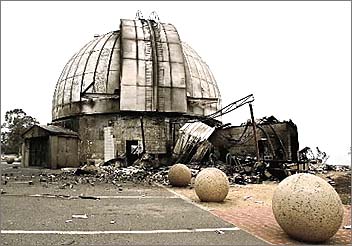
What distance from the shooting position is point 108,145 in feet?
97.3

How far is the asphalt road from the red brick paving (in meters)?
0.30

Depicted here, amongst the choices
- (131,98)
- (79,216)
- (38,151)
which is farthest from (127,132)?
(79,216)

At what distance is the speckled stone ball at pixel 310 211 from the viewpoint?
627 cm

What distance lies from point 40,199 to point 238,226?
642cm

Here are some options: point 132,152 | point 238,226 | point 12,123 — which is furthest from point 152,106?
point 12,123

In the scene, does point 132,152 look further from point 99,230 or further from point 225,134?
point 99,230

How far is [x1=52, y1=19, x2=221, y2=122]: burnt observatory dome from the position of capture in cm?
2958

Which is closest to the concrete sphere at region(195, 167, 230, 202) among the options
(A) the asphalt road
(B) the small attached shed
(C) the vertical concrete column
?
(A) the asphalt road

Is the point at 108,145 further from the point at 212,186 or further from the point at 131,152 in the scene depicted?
the point at 212,186

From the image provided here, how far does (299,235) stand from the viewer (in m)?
6.43

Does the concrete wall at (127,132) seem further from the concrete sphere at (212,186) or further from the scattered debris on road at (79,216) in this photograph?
the scattered debris on road at (79,216)

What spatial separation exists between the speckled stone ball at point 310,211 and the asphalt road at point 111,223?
663mm

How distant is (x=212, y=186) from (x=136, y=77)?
19957 millimetres

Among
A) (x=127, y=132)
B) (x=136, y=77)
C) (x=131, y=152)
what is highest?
(x=136, y=77)
